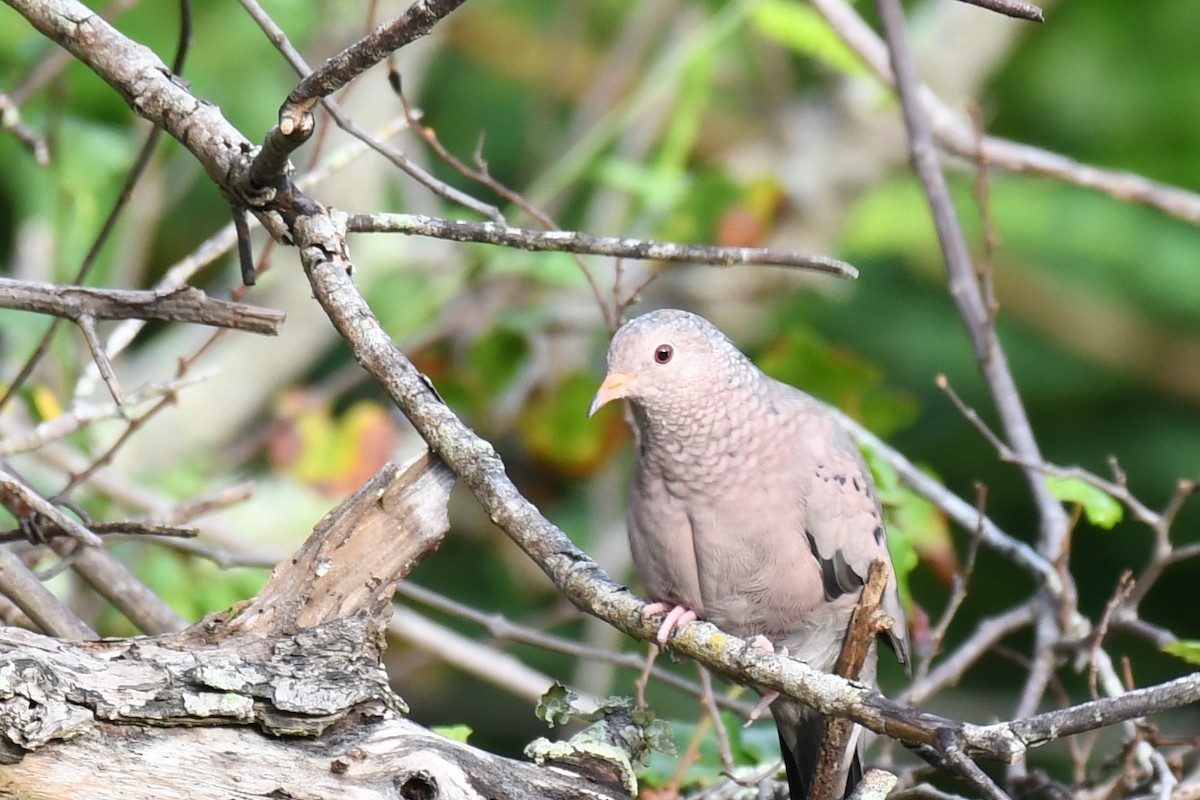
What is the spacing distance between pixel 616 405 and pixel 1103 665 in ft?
7.78

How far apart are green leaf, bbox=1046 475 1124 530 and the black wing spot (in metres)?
0.48

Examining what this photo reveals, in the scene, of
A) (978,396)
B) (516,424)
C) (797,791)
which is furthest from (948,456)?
(797,791)

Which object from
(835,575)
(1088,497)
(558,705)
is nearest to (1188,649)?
(1088,497)

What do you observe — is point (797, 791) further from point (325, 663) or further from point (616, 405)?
point (616, 405)

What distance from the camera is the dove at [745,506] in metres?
2.87

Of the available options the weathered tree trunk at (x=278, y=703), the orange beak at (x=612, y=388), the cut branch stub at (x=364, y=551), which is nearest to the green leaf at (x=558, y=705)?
the weathered tree trunk at (x=278, y=703)

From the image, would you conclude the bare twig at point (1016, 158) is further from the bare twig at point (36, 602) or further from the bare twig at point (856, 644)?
the bare twig at point (36, 602)

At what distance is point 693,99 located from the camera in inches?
186

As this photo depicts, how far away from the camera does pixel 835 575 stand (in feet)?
9.55

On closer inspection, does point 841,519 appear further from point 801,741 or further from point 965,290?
point 965,290

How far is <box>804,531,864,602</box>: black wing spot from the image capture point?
2.89 m

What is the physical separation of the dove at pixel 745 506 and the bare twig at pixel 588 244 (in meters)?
0.76

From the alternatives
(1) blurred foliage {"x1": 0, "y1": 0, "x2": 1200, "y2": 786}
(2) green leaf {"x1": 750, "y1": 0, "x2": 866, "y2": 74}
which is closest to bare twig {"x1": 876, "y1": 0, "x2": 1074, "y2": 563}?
(1) blurred foliage {"x1": 0, "y1": 0, "x2": 1200, "y2": 786}

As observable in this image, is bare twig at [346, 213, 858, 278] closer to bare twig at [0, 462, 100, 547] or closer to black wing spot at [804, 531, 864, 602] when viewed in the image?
bare twig at [0, 462, 100, 547]
